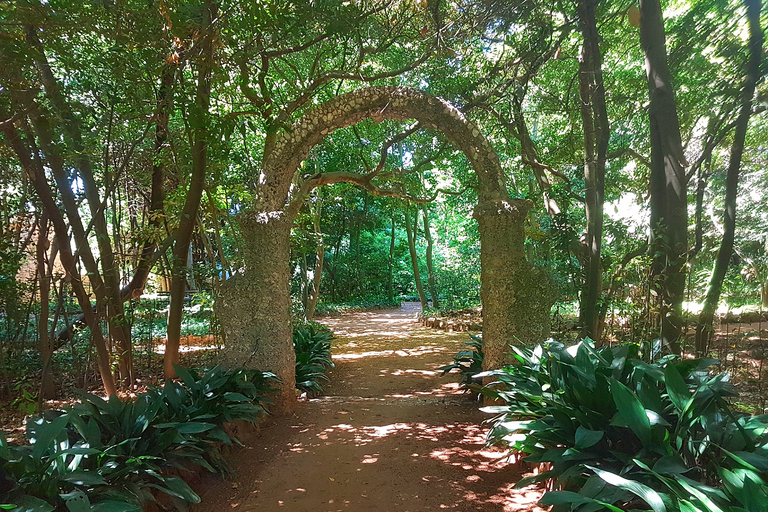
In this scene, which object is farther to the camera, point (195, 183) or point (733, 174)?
point (733, 174)

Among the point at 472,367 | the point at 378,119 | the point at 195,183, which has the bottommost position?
the point at 472,367

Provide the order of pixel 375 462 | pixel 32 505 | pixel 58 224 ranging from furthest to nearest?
pixel 58 224 < pixel 375 462 < pixel 32 505

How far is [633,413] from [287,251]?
3.38 m

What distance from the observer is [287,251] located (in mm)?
4395

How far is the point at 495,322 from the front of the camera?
4121 mm

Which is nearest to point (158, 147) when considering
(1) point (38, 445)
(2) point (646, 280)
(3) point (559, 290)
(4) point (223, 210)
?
(4) point (223, 210)

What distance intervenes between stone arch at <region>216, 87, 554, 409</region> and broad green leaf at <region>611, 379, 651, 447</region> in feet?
6.34

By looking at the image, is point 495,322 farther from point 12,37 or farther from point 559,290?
point 12,37

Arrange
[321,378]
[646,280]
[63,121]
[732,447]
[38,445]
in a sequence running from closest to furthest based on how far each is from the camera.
Result: [732,447] → [38,445] → [63,121] → [646,280] → [321,378]

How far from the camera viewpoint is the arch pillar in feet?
13.3

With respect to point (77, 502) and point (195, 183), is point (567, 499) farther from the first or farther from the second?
point (195, 183)

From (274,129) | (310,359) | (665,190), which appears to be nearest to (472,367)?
(310,359)

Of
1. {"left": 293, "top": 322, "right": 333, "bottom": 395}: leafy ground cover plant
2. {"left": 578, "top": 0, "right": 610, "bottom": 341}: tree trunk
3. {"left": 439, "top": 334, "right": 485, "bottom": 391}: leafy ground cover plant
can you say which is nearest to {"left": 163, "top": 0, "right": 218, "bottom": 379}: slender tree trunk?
{"left": 293, "top": 322, "right": 333, "bottom": 395}: leafy ground cover plant

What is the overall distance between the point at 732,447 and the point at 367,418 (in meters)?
3.08
